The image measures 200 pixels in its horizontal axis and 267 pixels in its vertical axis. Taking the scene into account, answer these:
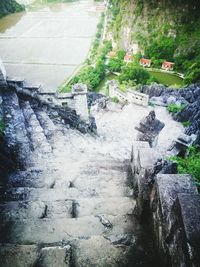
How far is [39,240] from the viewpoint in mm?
3924

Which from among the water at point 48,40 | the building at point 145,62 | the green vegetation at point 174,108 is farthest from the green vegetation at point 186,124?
the building at point 145,62

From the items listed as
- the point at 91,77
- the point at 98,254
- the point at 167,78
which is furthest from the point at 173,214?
the point at 167,78

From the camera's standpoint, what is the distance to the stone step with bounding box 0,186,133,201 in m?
5.28

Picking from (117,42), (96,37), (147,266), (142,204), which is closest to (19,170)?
(142,204)

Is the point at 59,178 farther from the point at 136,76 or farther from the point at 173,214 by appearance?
the point at 136,76

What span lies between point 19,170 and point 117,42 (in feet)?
132

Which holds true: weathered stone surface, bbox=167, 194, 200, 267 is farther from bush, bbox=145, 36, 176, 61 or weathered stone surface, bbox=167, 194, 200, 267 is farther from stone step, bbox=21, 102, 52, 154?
bush, bbox=145, 36, 176, 61

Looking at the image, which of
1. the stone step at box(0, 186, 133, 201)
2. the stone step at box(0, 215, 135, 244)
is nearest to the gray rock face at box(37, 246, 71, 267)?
the stone step at box(0, 215, 135, 244)

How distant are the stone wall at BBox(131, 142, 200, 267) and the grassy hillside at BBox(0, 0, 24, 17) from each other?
233 feet

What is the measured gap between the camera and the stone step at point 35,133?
27.4 ft

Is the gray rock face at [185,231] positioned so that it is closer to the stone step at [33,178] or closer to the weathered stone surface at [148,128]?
the stone step at [33,178]

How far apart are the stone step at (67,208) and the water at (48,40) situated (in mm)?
23304

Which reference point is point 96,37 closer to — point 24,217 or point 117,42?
point 117,42

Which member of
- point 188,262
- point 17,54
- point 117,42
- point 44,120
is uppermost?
point 188,262
